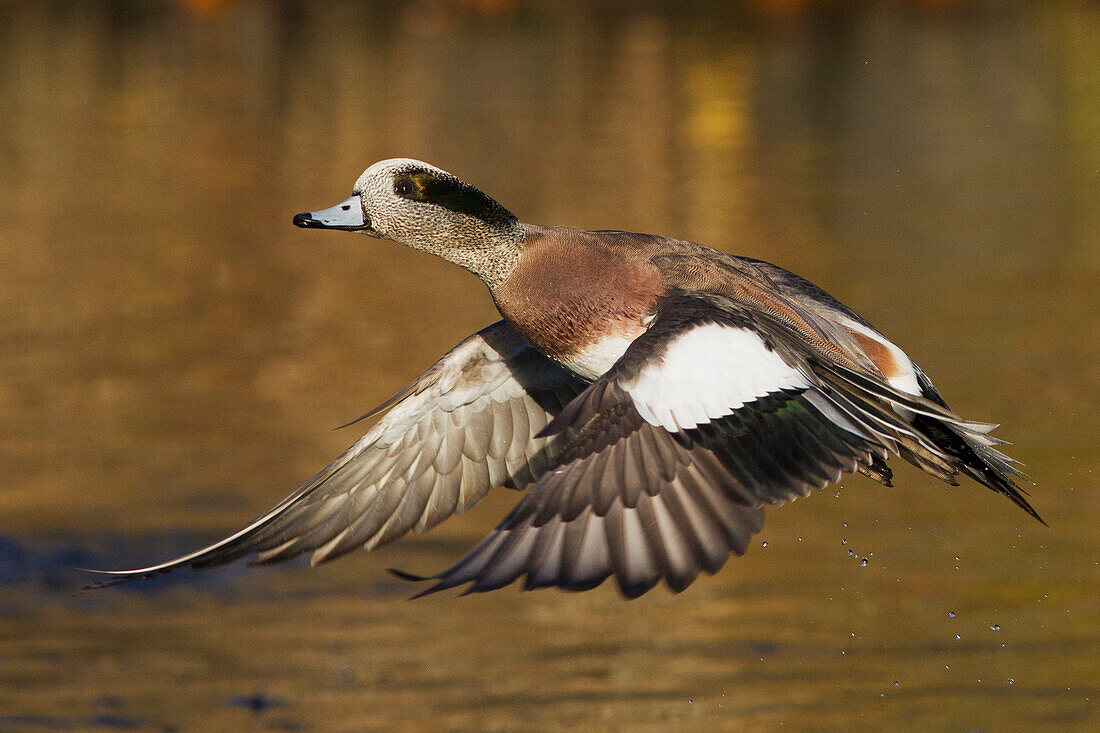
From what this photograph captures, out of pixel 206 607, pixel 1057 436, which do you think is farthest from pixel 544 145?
pixel 206 607

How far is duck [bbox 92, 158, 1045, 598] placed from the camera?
440 cm

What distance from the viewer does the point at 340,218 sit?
17.0 feet

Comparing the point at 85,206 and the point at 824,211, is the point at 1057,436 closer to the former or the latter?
the point at 824,211

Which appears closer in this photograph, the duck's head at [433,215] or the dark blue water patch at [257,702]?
the duck's head at [433,215]

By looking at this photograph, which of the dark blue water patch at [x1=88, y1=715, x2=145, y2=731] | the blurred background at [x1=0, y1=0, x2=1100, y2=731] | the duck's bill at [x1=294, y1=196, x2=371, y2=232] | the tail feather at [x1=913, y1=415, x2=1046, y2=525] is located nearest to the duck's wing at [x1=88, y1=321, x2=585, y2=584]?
the duck's bill at [x1=294, y1=196, x2=371, y2=232]

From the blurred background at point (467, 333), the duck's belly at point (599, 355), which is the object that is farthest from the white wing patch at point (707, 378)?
the blurred background at point (467, 333)

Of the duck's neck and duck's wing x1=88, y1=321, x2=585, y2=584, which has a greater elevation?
the duck's neck

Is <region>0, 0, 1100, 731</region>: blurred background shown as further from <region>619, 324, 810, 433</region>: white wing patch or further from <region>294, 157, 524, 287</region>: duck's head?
<region>619, 324, 810, 433</region>: white wing patch

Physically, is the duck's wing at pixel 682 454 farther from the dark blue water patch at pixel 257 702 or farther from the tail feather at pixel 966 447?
the dark blue water patch at pixel 257 702

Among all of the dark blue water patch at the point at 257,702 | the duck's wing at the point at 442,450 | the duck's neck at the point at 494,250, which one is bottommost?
the dark blue water patch at the point at 257,702

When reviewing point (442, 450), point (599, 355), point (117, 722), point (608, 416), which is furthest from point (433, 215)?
point (117, 722)

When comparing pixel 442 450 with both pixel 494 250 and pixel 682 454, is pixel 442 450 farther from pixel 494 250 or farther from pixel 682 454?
pixel 682 454

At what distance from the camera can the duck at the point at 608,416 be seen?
173 inches

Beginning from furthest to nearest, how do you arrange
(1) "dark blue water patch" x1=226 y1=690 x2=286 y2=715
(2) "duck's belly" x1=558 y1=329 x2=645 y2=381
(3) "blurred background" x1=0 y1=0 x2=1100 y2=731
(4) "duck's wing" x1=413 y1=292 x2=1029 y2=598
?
(3) "blurred background" x1=0 y1=0 x2=1100 y2=731, (1) "dark blue water patch" x1=226 y1=690 x2=286 y2=715, (2) "duck's belly" x1=558 y1=329 x2=645 y2=381, (4) "duck's wing" x1=413 y1=292 x2=1029 y2=598
